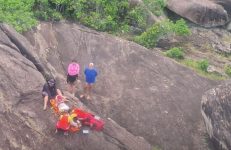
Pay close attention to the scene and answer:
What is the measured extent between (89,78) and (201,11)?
1013cm

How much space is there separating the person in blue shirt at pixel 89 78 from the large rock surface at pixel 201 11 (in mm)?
9720

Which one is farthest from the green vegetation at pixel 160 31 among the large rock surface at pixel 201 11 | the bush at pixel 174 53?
the large rock surface at pixel 201 11

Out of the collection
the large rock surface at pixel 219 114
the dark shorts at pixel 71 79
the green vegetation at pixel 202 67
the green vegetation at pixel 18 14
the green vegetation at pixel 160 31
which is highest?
the green vegetation at pixel 18 14

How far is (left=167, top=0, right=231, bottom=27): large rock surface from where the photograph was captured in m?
23.2

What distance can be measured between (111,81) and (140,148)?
132 inches

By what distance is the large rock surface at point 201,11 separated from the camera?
76.2ft

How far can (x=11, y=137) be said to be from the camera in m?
12.0

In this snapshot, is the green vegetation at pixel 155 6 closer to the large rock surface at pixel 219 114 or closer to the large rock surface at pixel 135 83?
the large rock surface at pixel 135 83

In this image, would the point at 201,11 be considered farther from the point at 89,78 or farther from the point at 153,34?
the point at 89,78

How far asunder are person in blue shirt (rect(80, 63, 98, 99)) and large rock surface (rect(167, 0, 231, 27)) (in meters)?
9.72

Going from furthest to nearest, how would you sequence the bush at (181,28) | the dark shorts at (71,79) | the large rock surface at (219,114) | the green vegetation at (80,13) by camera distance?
1. the bush at (181,28)
2. the green vegetation at (80,13)
3. the dark shorts at (71,79)
4. the large rock surface at (219,114)

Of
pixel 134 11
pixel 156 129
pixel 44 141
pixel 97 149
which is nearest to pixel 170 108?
pixel 156 129

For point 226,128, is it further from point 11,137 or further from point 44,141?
point 11,137

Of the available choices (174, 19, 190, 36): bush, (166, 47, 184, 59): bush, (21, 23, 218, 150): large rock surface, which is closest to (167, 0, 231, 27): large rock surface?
(174, 19, 190, 36): bush
